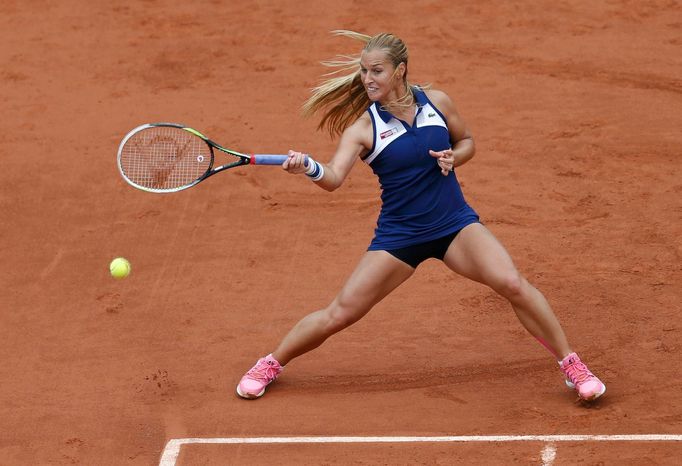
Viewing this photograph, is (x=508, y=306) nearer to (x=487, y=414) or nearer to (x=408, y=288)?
(x=408, y=288)

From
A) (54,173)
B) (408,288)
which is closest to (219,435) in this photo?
(408,288)

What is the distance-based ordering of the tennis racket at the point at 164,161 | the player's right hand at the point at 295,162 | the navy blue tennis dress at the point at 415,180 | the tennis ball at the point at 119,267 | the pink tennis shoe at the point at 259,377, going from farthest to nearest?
the tennis ball at the point at 119,267, the tennis racket at the point at 164,161, the pink tennis shoe at the point at 259,377, the navy blue tennis dress at the point at 415,180, the player's right hand at the point at 295,162

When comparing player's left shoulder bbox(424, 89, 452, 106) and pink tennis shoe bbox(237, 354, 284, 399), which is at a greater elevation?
player's left shoulder bbox(424, 89, 452, 106)

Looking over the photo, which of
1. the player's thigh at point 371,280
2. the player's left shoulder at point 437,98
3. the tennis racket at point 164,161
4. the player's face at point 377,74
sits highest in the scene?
the player's face at point 377,74

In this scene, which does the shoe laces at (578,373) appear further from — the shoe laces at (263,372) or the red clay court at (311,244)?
the shoe laces at (263,372)

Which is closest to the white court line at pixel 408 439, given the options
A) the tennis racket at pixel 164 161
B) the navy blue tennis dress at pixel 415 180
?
the navy blue tennis dress at pixel 415 180

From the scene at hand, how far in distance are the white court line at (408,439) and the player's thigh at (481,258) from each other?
91cm

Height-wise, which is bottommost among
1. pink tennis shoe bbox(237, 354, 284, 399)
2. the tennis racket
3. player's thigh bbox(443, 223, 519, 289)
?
pink tennis shoe bbox(237, 354, 284, 399)

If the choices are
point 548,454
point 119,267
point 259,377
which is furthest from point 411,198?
point 119,267

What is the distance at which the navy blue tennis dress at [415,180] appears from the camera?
7.05 m

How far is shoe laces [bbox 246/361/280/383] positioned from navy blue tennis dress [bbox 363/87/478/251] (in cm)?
110

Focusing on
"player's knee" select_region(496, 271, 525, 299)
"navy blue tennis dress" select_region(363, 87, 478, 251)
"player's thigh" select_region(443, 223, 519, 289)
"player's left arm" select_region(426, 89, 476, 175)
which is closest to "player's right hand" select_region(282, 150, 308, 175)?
"navy blue tennis dress" select_region(363, 87, 478, 251)

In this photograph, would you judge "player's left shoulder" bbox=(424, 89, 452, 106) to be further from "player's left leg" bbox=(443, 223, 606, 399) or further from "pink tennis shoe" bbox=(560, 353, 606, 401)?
"pink tennis shoe" bbox=(560, 353, 606, 401)

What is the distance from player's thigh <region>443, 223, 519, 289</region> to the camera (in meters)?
6.99
